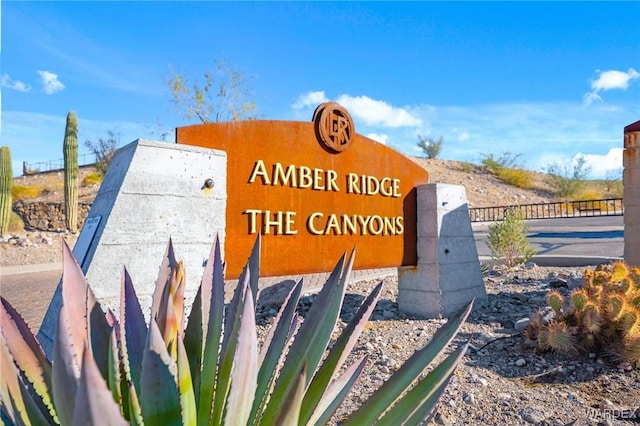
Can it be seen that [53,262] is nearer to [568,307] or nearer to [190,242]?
[190,242]

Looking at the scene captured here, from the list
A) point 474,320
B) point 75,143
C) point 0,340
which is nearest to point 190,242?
point 0,340

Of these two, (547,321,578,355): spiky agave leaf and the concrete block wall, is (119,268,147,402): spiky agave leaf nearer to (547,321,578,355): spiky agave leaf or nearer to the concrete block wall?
the concrete block wall

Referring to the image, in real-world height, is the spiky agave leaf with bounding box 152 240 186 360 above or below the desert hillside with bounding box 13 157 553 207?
below

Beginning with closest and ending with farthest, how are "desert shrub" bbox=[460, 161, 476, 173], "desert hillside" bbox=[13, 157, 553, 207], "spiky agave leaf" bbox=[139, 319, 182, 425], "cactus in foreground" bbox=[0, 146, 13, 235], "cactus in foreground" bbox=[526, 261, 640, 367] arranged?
"spiky agave leaf" bbox=[139, 319, 182, 425] < "cactus in foreground" bbox=[526, 261, 640, 367] < "cactus in foreground" bbox=[0, 146, 13, 235] < "desert hillside" bbox=[13, 157, 553, 207] < "desert shrub" bbox=[460, 161, 476, 173]

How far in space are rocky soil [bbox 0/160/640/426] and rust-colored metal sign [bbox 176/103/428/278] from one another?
0.87 m

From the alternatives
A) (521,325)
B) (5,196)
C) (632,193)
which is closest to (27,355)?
(521,325)

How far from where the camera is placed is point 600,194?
3644cm

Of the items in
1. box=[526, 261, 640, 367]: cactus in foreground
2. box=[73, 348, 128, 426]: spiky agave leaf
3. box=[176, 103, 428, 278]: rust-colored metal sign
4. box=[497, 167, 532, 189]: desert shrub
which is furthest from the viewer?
box=[497, 167, 532, 189]: desert shrub

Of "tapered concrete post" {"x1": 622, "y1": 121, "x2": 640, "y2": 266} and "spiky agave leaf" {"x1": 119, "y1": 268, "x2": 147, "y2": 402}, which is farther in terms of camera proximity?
"tapered concrete post" {"x1": 622, "y1": 121, "x2": 640, "y2": 266}

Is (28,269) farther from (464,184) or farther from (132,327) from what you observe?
(464,184)

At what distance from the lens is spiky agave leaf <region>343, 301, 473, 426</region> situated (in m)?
1.20

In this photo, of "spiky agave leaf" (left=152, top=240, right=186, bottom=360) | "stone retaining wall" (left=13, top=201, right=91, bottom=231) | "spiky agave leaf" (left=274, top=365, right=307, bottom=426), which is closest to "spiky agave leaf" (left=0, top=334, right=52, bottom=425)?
"spiky agave leaf" (left=152, top=240, right=186, bottom=360)

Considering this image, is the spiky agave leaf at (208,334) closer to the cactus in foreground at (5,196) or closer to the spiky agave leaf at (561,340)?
the spiky agave leaf at (561,340)

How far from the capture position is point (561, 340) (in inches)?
135
